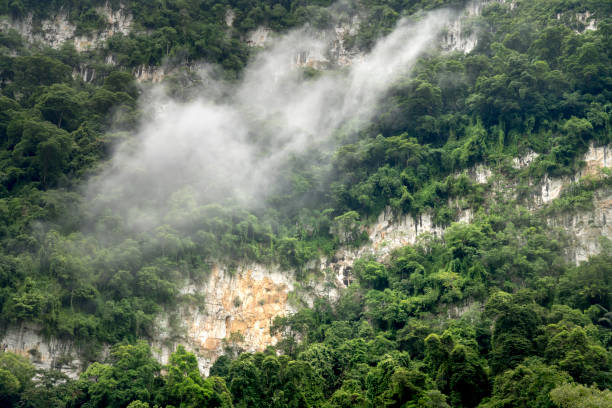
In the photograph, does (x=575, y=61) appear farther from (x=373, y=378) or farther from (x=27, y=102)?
(x=27, y=102)

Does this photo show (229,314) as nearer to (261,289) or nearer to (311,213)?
(261,289)

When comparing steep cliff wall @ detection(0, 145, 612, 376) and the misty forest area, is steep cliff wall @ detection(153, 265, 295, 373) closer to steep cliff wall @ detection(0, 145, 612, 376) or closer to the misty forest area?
steep cliff wall @ detection(0, 145, 612, 376)

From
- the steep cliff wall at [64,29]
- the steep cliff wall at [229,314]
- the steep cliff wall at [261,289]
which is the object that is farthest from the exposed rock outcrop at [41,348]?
the steep cliff wall at [64,29]

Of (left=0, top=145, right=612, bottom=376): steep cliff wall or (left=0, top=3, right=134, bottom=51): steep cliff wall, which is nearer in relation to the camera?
(left=0, top=145, right=612, bottom=376): steep cliff wall

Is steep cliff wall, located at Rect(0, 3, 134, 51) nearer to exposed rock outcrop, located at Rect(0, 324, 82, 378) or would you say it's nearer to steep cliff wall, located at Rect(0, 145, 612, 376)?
steep cliff wall, located at Rect(0, 145, 612, 376)

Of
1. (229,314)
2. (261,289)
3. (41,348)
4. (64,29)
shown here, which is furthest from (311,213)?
(64,29)

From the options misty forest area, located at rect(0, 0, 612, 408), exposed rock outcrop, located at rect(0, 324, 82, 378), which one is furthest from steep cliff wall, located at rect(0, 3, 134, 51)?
exposed rock outcrop, located at rect(0, 324, 82, 378)

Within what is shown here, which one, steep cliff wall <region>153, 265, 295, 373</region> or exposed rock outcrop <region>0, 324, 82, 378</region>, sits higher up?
steep cliff wall <region>153, 265, 295, 373</region>

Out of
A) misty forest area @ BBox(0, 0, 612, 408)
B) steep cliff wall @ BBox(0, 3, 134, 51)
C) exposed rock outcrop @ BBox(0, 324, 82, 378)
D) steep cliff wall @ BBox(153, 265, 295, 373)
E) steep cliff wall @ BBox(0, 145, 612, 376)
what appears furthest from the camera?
steep cliff wall @ BBox(0, 3, 134, 51)

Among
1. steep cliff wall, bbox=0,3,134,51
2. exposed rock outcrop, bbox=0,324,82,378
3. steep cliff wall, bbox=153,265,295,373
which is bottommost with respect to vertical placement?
exposed rock outcrop, bbox=0,324,82,378

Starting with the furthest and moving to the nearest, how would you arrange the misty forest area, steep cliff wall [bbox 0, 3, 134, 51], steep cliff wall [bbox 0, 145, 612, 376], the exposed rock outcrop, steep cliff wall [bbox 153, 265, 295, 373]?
steep cliff wall [bbox 0, 3, 134, 51]
steep cliff wall [bbox 153, 265, 295, 373]
steep cliff wall [bbox 0, 145, 612, 376]
the exposed rock outcrop
the misty forest area
